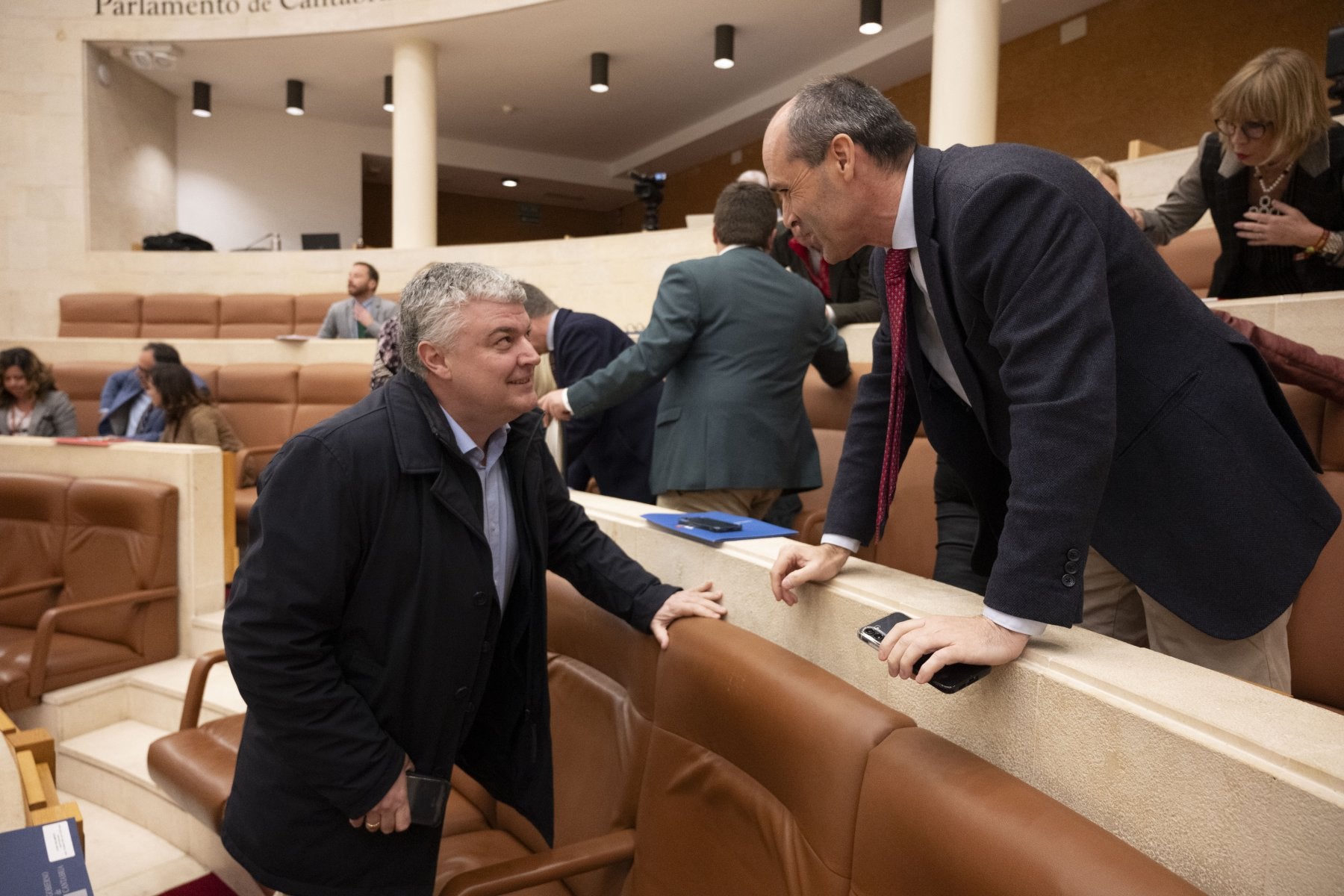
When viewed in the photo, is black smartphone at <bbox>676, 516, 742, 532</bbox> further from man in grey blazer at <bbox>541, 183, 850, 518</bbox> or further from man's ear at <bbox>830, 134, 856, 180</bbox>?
man's ear at <bbox>830, 134, 856, 180</bbox>

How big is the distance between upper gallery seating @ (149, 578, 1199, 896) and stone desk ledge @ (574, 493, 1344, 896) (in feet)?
0.26

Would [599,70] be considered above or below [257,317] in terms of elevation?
above

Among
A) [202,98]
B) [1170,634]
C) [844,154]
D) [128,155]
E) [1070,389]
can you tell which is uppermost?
[202,98]

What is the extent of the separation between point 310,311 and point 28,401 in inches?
133

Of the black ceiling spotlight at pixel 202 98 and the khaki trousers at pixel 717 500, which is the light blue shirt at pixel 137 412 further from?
the black ceiling spotlight at pixel 202 98

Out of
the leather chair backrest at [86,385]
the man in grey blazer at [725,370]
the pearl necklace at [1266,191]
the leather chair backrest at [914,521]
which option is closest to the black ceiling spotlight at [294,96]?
the leather chair backrest at [86,385]

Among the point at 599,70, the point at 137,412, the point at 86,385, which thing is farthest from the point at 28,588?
the point at 599,70

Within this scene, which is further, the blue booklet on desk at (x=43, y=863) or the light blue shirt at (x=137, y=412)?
the light blue shirt at (x=137, y=412)

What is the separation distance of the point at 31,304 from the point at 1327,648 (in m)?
11.5

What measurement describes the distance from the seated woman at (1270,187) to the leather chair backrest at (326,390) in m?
4.20

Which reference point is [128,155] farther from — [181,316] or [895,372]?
[895,372]

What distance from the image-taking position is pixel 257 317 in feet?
27.6

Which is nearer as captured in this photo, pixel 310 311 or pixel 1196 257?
pixel 1196 257

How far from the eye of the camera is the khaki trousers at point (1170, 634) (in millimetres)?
1082
